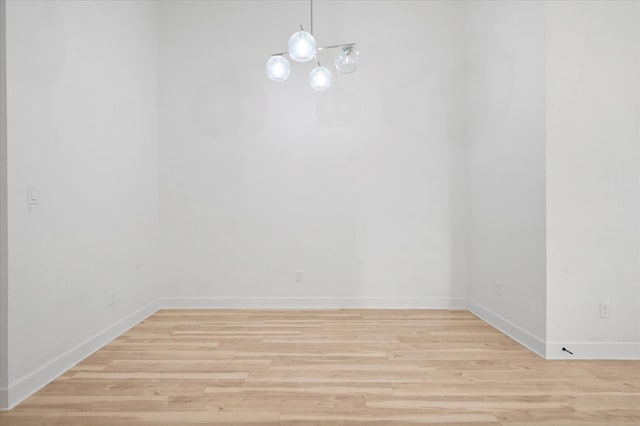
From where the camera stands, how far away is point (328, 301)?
443 centimetres

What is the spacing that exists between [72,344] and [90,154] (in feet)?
4.85

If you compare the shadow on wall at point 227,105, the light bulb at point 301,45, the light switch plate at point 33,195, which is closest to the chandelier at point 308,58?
the light bulb at point 301,45

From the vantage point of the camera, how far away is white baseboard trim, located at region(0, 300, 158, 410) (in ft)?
7.22

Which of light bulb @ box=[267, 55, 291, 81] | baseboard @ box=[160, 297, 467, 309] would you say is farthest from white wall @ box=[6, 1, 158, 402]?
light bulb @ box=[267, 55, 291, 81]

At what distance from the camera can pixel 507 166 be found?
3477 millimetres

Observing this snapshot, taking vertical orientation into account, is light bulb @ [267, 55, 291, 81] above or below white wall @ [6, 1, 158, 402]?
above

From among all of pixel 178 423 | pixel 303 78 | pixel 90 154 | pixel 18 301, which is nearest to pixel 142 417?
pixel 178 423

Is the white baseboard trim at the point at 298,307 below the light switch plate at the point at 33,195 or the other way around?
below

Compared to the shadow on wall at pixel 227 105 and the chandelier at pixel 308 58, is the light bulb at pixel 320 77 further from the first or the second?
the shadow on wall at pixel 227 105

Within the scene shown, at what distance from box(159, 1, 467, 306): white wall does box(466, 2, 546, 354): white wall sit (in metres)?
0.29

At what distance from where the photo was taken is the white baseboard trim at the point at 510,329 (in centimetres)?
297

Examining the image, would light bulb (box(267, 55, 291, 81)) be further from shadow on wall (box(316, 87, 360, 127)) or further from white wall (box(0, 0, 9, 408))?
white wall (box(0, 0, 9, 408))

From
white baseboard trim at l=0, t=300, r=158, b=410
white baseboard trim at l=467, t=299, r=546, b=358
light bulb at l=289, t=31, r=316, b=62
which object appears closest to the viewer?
white baseboard trim at l=0, t=300, r=158, b=410

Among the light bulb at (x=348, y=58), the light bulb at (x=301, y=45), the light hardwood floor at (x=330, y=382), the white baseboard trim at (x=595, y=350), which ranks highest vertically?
the light bulb at (x=348, y=58)
